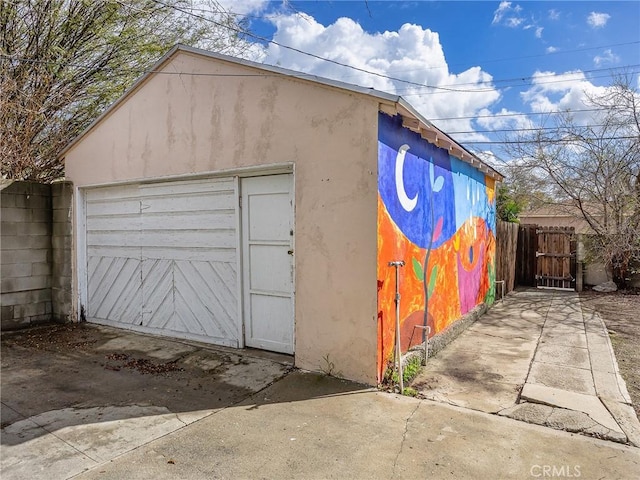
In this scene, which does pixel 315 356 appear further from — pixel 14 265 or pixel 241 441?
pixel 14 265

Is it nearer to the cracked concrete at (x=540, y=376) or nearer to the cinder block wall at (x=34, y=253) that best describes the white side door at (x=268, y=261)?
the cracked concrete at (x=540, y=376)

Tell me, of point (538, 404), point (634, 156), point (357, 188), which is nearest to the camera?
point (538, 404)

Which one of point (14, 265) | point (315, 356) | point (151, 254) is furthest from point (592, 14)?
point (14, 265)

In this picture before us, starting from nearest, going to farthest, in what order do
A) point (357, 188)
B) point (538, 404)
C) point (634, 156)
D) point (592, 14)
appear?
1. point (538, 404)
2. point (357, 188)
3. point (592, 14)
4. point (634, 156)

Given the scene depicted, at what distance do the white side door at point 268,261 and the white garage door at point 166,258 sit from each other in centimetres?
21

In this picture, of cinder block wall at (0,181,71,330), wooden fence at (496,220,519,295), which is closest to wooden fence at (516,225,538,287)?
wooden fence at (496,220,519,295)

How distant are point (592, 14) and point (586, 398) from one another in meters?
7.04

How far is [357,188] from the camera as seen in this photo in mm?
4152

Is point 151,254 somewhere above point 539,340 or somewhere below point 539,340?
above

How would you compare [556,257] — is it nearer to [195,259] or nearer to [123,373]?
[195,259]

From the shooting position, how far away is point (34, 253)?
6.91m
